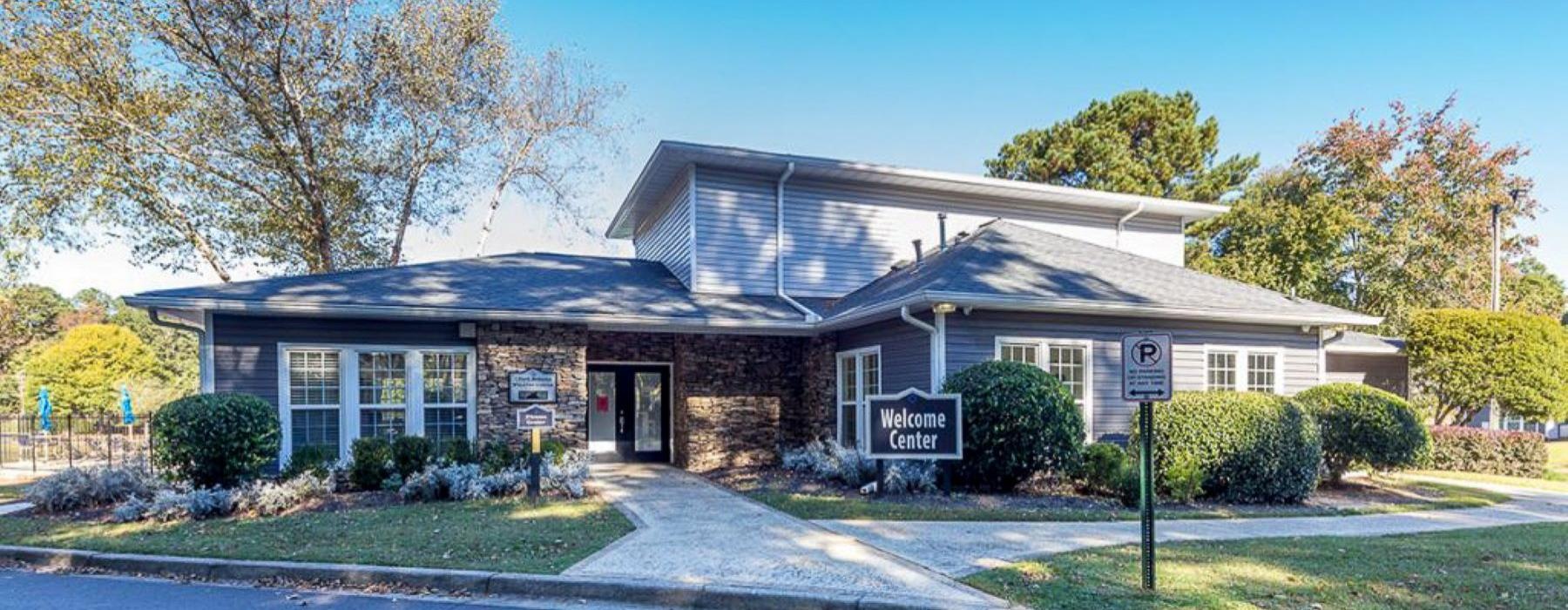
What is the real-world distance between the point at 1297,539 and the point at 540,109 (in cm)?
2181

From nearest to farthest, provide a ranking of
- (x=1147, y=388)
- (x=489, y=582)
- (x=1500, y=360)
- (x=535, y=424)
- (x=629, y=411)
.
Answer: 1. (x=1147, y=388)
2. (x=489, y=582)
3. (x=535, y=424)
4. (x=629, y=411)
5. (x=1500, y=360)

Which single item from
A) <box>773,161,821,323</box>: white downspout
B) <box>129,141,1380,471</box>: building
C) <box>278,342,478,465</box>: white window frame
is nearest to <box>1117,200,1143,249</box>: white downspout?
<box>129,141,1380,471</box>: building

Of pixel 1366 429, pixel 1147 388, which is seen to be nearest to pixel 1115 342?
pixel 1366 429

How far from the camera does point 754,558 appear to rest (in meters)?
6.04

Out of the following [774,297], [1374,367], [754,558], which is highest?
[774,297]

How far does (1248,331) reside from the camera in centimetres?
1186

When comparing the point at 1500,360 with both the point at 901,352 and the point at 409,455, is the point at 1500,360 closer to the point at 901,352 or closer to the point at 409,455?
the point at 901,352

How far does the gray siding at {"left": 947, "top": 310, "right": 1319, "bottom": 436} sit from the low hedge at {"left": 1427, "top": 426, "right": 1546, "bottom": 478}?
461 cm

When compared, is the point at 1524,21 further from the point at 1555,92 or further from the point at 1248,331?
the point at 1248,331

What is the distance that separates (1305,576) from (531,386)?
9.06 meters

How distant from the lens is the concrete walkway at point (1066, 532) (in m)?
6.14

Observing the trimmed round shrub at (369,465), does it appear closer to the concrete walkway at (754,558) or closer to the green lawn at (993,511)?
the concrete walkway at (754,558)

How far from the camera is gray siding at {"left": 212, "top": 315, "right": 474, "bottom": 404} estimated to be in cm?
1007

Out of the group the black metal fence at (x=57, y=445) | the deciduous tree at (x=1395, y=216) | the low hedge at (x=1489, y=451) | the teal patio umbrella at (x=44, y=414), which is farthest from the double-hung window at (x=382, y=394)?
the deciduous tree at (x=1395, y=216)
